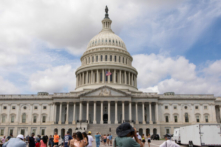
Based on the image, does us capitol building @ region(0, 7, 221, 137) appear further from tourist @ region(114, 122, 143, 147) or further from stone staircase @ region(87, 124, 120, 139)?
tourist @ region(114, 122, 143, 147)

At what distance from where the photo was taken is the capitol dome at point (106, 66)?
8900cm

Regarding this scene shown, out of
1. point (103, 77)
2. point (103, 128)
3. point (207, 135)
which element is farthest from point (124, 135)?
point (103, 77)

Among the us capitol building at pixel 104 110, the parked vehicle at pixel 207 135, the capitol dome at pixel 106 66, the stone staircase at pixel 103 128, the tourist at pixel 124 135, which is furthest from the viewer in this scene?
the capitol dome at pixel 106 66

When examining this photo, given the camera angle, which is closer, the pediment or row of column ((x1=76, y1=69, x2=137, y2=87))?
the pediment

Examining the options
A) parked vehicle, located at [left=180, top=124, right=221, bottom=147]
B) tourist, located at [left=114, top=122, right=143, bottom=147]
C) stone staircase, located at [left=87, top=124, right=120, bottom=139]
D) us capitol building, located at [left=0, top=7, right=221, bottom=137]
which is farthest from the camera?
us capitol building, located at [left=0, top=7, right=221, bottom=137]

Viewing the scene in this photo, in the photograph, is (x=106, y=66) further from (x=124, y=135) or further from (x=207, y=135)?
(x=124, y=135)

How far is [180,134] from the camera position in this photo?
39500mm

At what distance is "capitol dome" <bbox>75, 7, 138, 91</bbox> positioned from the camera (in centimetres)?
8900

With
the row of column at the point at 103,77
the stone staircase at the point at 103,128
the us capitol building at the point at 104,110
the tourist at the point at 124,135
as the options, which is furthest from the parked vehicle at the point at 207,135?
the row of column at the point at 103,77

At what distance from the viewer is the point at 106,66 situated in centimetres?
8931

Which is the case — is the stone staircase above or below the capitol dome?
below

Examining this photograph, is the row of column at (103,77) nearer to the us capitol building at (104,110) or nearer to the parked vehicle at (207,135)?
the us capitol building at (104,110)

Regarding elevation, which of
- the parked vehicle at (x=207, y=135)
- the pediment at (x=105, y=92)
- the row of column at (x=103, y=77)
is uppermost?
the row of column at (x=103, y=77)

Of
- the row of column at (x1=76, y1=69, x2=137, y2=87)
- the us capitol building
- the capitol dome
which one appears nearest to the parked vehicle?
the us capitol building
